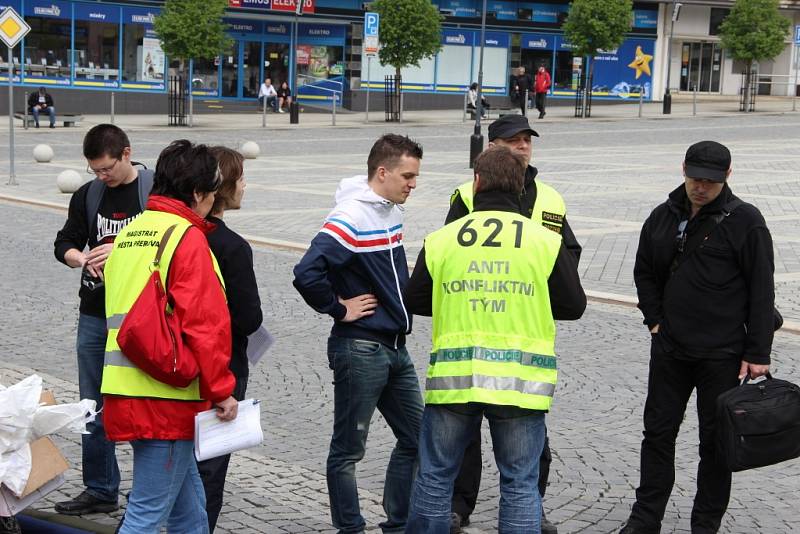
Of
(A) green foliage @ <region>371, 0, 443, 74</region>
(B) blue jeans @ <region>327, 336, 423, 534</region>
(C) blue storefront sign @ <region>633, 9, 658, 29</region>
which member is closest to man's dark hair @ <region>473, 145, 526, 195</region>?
(B) blue jeans @ <region>327, 336, 423, 534</region>

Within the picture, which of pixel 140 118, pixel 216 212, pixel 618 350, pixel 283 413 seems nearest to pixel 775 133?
pixel 140 118

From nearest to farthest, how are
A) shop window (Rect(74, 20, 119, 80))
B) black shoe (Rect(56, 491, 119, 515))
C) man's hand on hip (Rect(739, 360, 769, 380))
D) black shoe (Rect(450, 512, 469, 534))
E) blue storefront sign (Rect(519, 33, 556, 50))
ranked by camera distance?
man's hand on hip (Rect(739, 360, 769, 380))
black shoe (Rect(450, 512, 469, 534))
black shoe (Rect(56, 491, 119, 515))
shop window (Rect(74, 20, 119, 80))
blue storefront sign (Rect(519, 33, 556, 50))

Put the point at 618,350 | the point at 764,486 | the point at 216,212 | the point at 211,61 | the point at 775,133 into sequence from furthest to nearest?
the point at 211,61
the point at 775,133
the point at 618,350
the point at 764,486
the point at 216,212

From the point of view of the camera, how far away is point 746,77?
43.5 meters

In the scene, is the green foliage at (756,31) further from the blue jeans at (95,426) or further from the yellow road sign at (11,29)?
the blue jeans at (95,426)

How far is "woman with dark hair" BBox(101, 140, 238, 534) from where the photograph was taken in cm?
402

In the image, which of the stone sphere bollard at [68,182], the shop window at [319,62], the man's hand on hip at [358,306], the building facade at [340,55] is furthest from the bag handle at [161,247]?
the shop window at [319,62]

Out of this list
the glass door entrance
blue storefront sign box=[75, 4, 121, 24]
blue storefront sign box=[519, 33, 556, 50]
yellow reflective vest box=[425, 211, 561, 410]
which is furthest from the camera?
the glass door entrance

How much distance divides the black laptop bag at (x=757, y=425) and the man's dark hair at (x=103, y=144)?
269 cm

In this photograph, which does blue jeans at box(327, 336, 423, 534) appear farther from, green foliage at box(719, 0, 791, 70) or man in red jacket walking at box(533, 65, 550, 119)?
green foliage at box(719, 0, 791, 70)

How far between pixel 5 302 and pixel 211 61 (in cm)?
3292

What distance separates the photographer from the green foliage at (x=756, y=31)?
43656mm

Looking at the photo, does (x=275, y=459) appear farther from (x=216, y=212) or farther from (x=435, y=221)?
(x=435, y=221)

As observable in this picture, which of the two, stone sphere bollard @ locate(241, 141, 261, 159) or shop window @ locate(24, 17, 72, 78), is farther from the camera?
shop window @ locate(24, 17, 72, 78)
